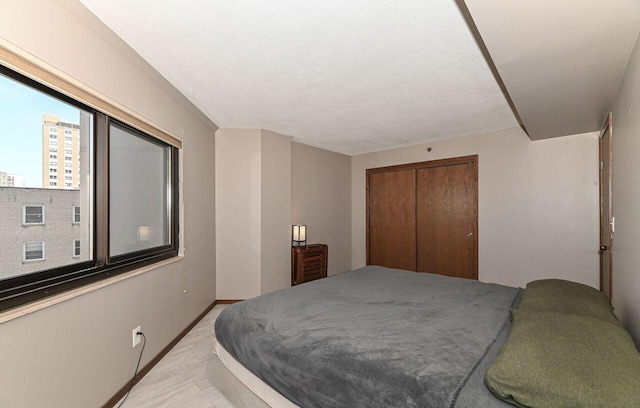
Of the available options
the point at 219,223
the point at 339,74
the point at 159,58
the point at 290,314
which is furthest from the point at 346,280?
the point at 159,58

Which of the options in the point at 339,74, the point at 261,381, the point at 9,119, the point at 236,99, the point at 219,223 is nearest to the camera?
Result: the point at 9,119

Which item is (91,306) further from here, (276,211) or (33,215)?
(276,211)

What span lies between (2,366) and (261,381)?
1.14 metres

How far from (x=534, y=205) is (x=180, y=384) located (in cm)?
447

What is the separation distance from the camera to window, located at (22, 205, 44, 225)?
1.47 meters

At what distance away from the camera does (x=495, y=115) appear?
3.55 m

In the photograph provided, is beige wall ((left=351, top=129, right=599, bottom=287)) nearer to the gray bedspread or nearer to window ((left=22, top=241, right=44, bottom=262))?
the gray bedspread

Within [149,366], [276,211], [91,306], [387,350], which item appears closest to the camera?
[387,350]

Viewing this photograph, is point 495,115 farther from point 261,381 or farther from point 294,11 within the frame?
point 261,381

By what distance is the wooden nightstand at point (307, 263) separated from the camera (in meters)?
4.41

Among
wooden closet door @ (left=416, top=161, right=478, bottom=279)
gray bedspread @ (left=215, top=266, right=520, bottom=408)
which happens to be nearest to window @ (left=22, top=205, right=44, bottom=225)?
gray bedspread @ (left=215, top=266, right=520, bottom=408)

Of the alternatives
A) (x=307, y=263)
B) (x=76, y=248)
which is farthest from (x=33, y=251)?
(x=307, y=263)

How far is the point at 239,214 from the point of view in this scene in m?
4.06

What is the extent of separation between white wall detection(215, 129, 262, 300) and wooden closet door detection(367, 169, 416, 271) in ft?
8.15
